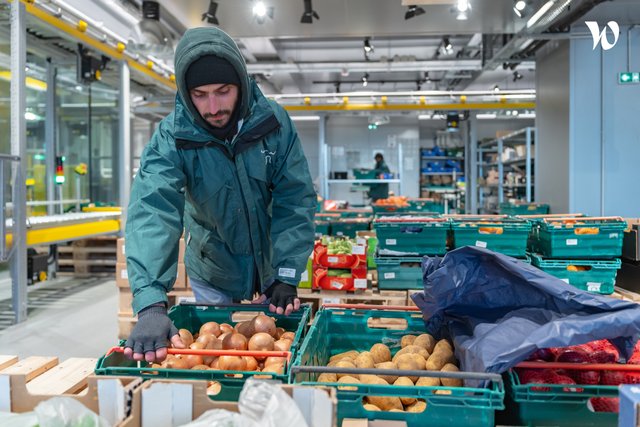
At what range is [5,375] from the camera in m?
1.16

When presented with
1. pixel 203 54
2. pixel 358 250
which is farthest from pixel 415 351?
pixel 358 250

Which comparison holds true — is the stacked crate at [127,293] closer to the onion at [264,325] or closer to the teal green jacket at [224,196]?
the teal green jacket at [224,196]

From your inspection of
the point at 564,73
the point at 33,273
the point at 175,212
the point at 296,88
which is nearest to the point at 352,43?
the point at 296,88

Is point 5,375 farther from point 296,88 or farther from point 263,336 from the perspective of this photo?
point 296,88

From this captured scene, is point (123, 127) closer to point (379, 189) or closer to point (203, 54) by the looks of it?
point (379, 189)

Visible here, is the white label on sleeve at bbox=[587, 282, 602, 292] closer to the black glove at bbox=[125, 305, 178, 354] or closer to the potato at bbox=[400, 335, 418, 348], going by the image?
the potato at bbox=[400, 335, 418, 348]

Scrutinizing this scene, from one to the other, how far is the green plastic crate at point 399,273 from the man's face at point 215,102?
7.97ft

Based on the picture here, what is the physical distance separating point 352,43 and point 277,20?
5208 millimetres

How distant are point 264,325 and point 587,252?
2.92 meters

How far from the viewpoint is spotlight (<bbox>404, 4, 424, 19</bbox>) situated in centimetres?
607

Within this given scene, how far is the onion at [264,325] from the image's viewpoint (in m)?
1.72

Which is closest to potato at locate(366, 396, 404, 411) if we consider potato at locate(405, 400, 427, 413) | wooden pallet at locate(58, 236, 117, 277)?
potato at locate(405, 400, 427, 413)

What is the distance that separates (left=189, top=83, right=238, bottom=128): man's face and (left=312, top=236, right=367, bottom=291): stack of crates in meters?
2.26

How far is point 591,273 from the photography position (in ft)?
12.5
